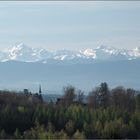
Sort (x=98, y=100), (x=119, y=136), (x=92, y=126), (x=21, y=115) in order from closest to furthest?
(x=119, y=136) → (x=92, y=126) → (x=21, y=115) → (x=98, y=100)

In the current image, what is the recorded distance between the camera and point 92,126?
51.5m

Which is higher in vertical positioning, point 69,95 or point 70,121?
point 69,95

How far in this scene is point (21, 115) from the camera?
5597 cm

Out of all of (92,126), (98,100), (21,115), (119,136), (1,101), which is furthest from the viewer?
(98,100)

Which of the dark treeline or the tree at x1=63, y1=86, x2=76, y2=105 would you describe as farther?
the tree at x1=63, y1=86, x2=76, y2=105

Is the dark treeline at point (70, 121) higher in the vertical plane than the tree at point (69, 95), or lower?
lower

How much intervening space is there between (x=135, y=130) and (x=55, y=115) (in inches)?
330

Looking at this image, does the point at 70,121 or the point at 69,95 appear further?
the point at 69,95

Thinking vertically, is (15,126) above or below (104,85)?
below

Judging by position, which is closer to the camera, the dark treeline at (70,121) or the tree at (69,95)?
the dark treeline at (70,121)

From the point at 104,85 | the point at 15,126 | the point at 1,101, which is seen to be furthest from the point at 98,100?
the point at 15,126

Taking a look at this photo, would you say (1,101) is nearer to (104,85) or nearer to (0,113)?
(0,113)

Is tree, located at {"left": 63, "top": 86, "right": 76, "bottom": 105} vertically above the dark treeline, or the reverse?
tree, located at {"left": 63, "top": 86, "right": 76, "bottom": 105}

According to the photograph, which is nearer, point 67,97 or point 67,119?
point 67,119
